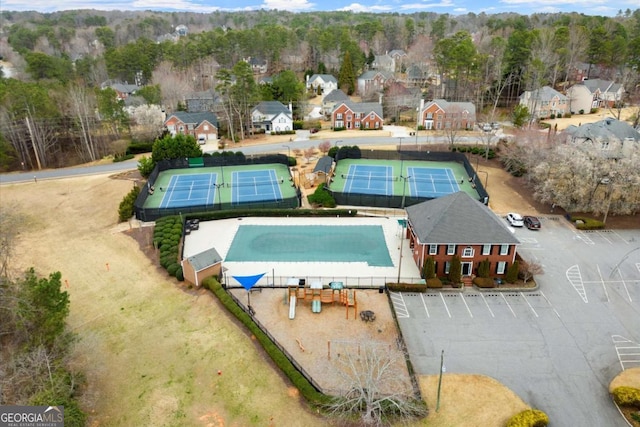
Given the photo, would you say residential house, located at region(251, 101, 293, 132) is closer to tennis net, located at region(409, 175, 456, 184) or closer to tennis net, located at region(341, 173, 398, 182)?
tennis net, located at region(341, 173, 398, 182)

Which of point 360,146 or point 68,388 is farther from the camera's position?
point 360,146

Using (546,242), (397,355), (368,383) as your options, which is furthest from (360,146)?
(368,383)

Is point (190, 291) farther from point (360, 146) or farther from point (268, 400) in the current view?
point (360, 146)

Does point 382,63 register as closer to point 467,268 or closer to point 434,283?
point 467,268

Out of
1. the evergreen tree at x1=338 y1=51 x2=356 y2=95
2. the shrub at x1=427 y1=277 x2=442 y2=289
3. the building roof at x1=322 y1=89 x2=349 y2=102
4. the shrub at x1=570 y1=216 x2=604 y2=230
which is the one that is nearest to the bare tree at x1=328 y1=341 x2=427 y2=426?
the shrub at x1=427 y1=277 x2=442 y2=289

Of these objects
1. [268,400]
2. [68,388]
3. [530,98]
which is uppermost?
[530,98]

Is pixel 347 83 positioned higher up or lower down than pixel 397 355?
higher up
